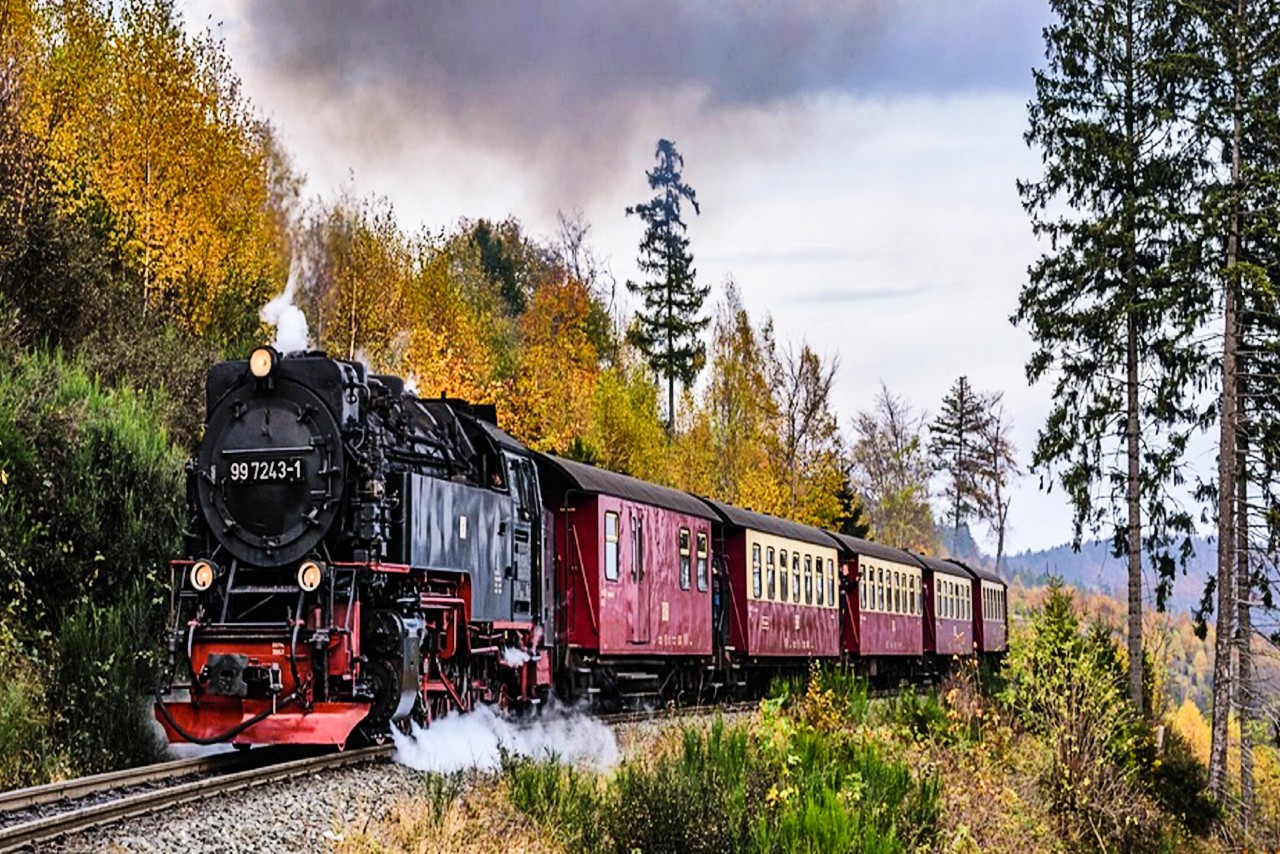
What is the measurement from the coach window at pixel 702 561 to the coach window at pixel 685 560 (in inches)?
18.8

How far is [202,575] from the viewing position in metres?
12.0

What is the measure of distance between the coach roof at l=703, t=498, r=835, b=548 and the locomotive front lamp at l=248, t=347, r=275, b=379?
10.7 m

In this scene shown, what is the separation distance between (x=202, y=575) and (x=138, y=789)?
2.70m

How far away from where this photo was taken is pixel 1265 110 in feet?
81.4

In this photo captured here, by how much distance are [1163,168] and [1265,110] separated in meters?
2.24

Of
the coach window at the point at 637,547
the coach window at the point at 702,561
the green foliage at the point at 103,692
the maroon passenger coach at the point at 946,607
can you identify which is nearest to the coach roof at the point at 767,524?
the coach window at the point at 702,561

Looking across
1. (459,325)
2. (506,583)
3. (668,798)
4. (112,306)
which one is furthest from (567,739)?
(459,325)

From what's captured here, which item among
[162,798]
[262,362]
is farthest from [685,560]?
[162,798]

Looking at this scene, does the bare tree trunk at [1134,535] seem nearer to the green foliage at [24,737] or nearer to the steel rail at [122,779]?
the steel rail at [122,779]

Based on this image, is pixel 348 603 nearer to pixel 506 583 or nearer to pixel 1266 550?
pixel 506 583

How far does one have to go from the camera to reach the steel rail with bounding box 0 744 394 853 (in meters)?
7.70

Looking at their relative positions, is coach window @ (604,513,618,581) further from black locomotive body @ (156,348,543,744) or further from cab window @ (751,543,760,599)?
cab window @ (751,543,760,599)

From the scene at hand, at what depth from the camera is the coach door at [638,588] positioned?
17.7 metres

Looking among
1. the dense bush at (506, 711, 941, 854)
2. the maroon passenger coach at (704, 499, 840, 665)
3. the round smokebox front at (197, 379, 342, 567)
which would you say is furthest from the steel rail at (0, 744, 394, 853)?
the maroon passenger coach at (704, 499, 840, 665)
